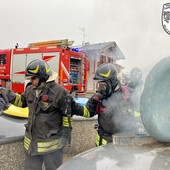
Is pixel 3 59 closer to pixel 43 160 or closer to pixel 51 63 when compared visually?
pixel 51 63

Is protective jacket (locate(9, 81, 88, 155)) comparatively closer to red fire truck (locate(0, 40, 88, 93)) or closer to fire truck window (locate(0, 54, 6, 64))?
red fire truck (locate(0, 40, 88, 93))

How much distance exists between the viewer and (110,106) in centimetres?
295

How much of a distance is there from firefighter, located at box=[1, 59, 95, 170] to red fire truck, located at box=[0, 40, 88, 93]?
8.80m

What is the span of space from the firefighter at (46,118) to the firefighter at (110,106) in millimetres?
164

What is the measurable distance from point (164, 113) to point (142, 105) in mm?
129

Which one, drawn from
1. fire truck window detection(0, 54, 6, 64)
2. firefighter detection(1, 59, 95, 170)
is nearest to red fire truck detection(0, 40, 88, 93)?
fire truck window detection(0, 54, 6, 64)

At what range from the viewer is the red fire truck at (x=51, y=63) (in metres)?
12.0

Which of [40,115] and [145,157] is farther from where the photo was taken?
[40,115]

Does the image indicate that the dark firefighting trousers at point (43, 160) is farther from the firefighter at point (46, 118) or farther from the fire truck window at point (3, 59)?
the fire truck window at point (3, 59)

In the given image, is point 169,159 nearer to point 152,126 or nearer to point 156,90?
point 152,126

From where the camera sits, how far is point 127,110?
9.49 feet

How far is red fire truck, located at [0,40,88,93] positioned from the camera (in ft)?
39.3

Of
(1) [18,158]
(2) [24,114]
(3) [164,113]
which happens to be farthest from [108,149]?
(2) [24,114]

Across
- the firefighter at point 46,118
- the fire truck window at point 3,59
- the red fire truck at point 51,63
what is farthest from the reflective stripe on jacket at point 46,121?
the fire truck window at point 3,59
